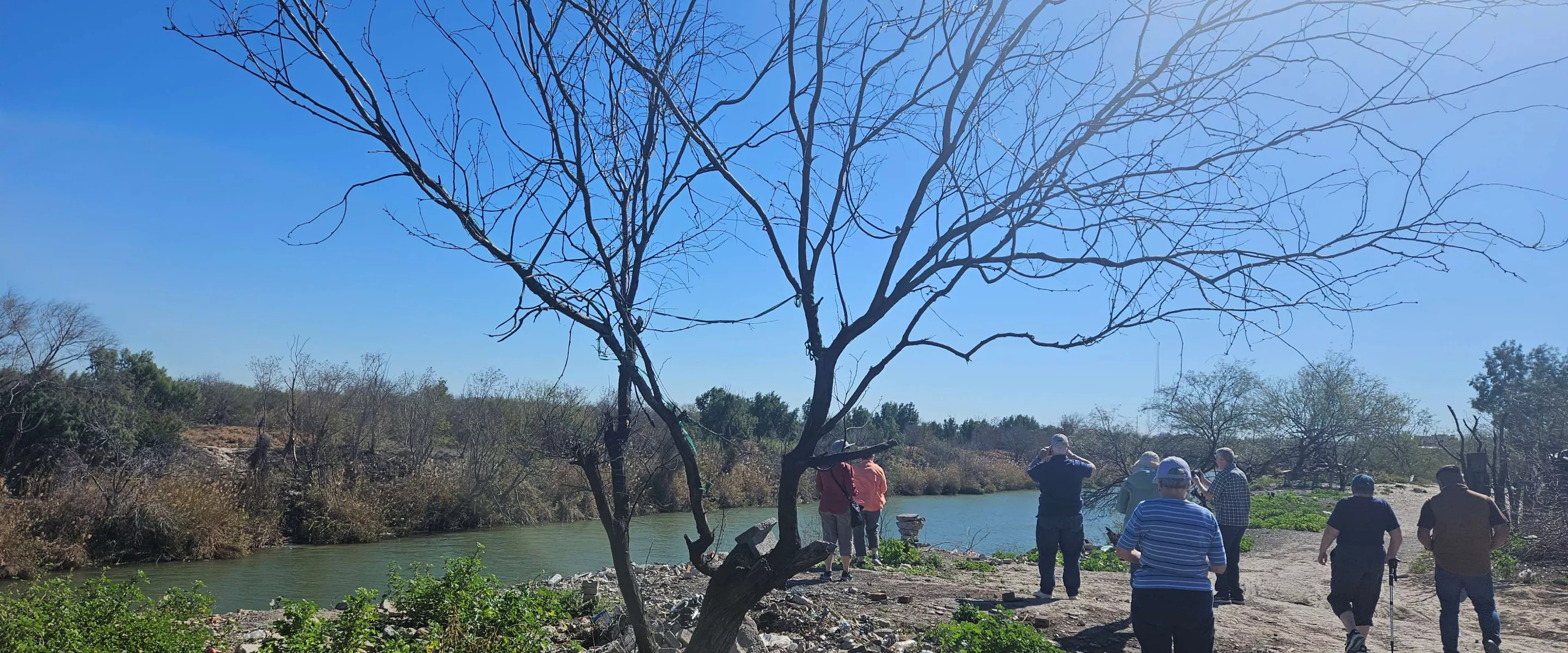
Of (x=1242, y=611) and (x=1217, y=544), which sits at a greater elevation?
(x=1217, y=544)

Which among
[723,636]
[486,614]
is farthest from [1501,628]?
[486,614]

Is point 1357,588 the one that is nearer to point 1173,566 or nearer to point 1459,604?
point 1459,604

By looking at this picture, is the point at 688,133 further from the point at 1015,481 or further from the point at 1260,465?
the point at 1015,481

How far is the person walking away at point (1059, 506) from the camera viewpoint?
8680 millimetres

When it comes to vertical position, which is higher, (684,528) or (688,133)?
(688,133)

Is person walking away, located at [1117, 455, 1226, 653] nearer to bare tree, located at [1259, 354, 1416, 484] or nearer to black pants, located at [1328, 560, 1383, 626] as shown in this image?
black pants, located at [1328, 560, 1383, 626]

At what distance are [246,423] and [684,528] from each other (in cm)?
2422

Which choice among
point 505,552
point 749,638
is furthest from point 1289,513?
point 749,638

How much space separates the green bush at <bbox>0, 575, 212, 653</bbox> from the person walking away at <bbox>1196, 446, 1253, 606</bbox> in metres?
8.59

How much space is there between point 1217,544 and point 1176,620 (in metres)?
0.56

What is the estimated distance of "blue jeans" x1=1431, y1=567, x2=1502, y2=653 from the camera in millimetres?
6930

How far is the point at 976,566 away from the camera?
40.5ft

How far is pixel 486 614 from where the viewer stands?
4.94 meters

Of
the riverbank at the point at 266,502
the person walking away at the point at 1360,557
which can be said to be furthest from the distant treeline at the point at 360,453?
the person walking away at the point at 1360,557
